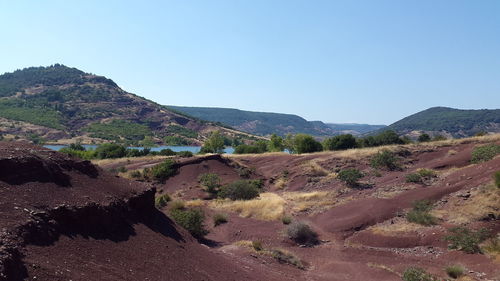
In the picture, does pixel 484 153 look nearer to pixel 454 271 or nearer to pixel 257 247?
pixel 454 271

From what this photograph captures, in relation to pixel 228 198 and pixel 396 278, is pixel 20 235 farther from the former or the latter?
pixel 228 198

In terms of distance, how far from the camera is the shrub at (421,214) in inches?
828

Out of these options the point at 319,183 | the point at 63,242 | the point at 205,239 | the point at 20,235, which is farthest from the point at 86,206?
the point at 319,183

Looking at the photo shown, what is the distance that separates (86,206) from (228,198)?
852 inches

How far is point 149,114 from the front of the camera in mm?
198625

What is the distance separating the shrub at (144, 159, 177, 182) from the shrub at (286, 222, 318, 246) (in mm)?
23845

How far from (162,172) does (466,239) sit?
3235cm

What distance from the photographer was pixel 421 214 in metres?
21.6

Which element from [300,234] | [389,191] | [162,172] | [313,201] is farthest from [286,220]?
[162,172]

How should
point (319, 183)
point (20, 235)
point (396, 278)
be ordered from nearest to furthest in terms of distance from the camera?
point (20, 235), point (396, 278), point (319, 183)

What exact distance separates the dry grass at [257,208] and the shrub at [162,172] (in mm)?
13096

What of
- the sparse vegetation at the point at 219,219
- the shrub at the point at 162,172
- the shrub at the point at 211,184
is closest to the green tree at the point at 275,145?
the shrub at the point at 162,172

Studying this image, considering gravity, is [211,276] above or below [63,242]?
below

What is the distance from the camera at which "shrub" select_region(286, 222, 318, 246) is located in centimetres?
2112
